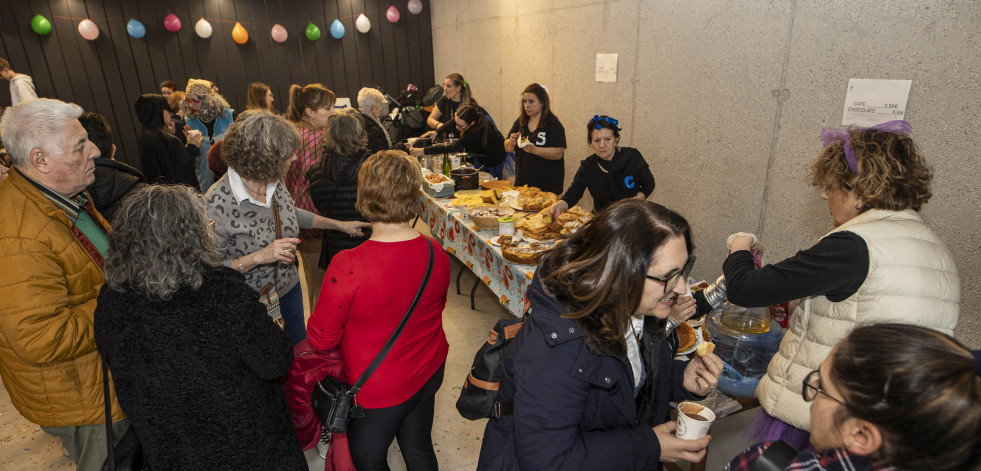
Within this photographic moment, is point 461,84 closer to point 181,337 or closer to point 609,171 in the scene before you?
point 609,171

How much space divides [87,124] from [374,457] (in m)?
2.12

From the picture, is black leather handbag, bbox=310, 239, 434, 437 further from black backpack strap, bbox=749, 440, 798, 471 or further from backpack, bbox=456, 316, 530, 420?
black backpack strap, bbox=749, 440, 798, 471

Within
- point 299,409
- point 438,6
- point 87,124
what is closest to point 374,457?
point 299,409

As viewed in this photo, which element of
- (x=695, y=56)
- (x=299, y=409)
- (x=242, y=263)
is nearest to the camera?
(x=299, y=409)

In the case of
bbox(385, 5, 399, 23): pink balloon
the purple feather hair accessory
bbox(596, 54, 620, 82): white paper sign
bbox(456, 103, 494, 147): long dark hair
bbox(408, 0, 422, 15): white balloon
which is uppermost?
bbox(408, 0, 422, 15): white balloon

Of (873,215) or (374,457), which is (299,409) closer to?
(374,457)

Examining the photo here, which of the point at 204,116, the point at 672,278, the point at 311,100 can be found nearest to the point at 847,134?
the point at 672,278

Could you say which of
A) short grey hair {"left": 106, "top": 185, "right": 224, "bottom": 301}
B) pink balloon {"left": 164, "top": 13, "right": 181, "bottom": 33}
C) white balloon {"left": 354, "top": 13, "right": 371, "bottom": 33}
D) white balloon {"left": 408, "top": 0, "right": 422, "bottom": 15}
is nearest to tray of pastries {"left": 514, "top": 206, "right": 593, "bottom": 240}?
short grey hair {"left": 106, "top": 185, "right": 224, "bottom": 301}

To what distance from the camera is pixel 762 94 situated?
299 centimetres

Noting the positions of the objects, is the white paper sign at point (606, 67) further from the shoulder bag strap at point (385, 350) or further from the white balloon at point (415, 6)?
the white balloon at point (415, 6)

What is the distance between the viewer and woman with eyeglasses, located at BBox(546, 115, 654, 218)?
10.0 ft

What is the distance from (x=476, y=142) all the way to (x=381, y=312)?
3203mm

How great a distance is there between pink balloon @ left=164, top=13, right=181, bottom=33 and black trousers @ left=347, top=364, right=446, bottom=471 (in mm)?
8035

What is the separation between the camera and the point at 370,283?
5.20ft
